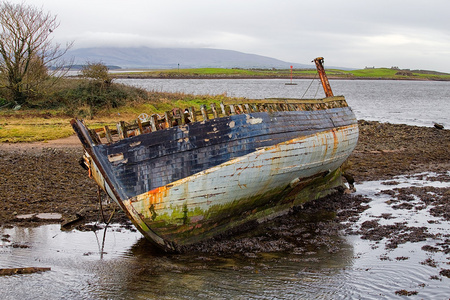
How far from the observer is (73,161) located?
16359 mm

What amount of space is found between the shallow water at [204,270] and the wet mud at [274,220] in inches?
14.8

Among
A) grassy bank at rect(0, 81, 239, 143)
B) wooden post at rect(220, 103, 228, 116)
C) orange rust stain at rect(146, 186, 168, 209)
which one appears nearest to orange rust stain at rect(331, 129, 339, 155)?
wooden post at rect(220, 103, 228, 116)

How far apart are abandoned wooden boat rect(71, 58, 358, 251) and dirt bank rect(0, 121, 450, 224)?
2.83m

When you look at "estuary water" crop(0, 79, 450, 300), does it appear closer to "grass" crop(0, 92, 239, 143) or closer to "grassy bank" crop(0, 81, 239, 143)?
"grass" crop(0, 92, 239, 143)

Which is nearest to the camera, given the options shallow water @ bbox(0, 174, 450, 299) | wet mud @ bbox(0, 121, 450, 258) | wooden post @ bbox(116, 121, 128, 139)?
shallow water @ bbox(0, 174, 450, 299)

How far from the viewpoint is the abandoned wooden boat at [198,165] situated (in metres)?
8.48

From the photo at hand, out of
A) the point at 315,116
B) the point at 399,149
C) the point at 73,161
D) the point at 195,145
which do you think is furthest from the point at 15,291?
the point at 399,149

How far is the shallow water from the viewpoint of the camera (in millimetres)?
7414

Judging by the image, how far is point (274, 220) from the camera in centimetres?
1138

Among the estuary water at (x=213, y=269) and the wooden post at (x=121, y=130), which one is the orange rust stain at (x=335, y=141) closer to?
the estuary water at (x=213, y=269)

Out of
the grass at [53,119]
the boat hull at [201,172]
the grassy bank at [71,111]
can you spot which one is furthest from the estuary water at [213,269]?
the grassy bank at [71,111]

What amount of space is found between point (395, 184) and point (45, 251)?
10.7 metres

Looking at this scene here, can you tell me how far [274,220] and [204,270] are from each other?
3.50m

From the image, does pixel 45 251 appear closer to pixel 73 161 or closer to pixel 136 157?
pixel 136 157
